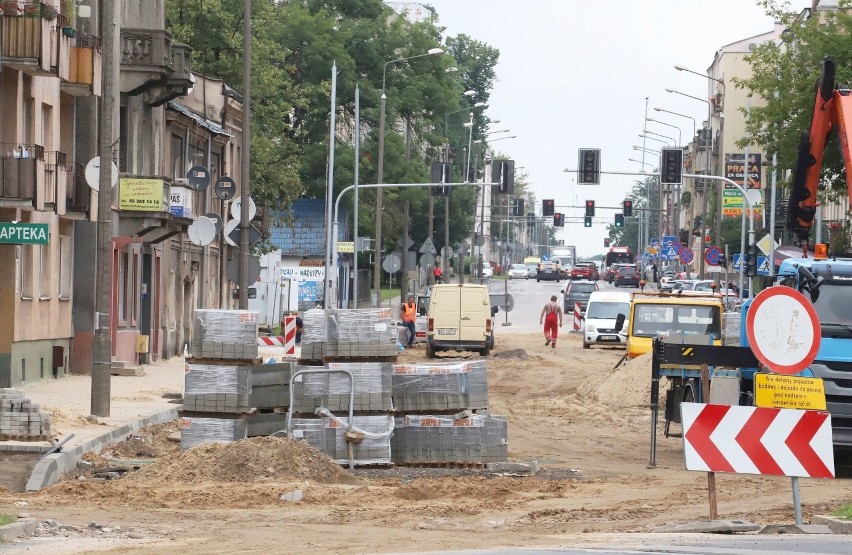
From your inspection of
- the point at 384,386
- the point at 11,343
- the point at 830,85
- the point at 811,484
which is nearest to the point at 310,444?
the point at 384,386

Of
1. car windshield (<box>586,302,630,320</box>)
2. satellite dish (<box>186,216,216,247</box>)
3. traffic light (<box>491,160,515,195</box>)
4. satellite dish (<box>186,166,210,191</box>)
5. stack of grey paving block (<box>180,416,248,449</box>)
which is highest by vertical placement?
traffic light (<box>491,160,515,195</box>)

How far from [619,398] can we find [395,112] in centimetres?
5117

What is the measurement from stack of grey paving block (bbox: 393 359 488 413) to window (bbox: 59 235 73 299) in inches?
717

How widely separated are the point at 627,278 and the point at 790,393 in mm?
107010

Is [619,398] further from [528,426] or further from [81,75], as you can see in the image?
[81,75]

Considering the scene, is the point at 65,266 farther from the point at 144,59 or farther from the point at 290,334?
the point at 144,59

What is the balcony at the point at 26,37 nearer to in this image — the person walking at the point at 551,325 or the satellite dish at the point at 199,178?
the satellite dish at the point at 199,178

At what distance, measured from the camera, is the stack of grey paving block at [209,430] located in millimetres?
20203

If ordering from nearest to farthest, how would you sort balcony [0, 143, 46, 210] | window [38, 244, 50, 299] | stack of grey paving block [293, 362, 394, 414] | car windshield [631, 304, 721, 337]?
1. stack of grey paving block [293, 362, 394, 414]
2. balcony [0, 143, 46, 210]
3. window [38, 244, 50, 299]
4. car windshield [631, 304, 721, 337]

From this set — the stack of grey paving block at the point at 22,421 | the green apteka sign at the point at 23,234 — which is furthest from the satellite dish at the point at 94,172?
the stack of grey paving block at the point at 22,421

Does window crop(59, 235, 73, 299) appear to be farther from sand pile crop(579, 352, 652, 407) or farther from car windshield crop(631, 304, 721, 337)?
car windshield crop(631, 304, 721, 337)

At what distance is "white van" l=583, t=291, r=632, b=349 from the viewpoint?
2222 inches

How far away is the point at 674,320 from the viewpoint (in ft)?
121

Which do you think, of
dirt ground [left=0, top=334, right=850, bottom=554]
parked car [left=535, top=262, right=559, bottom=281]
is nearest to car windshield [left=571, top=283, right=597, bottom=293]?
parked car [left=535, top=262, right=559, bottom=281]
